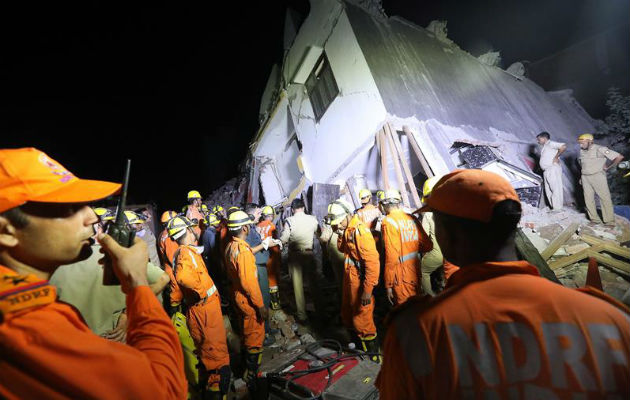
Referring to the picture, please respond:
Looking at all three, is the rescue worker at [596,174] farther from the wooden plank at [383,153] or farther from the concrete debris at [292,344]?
the concrete debris at [292,344]

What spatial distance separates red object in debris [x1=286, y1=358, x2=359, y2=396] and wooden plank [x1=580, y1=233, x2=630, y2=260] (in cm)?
616

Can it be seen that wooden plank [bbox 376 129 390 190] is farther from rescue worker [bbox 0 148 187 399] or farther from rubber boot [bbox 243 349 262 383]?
rescue worker [bbox 0 148 187 399]

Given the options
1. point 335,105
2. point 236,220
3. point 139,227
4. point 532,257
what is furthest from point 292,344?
point 335,105

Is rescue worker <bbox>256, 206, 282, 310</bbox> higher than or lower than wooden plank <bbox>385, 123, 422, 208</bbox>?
lower

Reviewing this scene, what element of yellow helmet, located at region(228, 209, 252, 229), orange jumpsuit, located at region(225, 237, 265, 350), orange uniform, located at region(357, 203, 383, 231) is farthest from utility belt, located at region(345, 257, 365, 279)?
yellow helmet, located at region(228, 209, 252, 229)

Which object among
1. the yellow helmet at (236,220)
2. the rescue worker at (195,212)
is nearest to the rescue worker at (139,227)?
the rescue worker at (195,212)

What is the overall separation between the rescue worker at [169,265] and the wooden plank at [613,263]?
805 centimetres

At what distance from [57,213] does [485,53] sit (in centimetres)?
2045

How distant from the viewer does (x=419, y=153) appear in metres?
7.32

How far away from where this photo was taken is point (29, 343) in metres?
0.79

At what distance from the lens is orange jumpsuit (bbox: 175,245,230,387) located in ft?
11.5

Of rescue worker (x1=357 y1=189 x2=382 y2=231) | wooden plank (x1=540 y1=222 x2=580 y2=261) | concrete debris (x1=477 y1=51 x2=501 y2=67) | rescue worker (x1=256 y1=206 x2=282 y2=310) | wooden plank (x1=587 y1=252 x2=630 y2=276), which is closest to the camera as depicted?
wooden plank (x1=587 y1=252 x2=630 y2=276)

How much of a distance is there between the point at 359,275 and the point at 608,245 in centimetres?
550

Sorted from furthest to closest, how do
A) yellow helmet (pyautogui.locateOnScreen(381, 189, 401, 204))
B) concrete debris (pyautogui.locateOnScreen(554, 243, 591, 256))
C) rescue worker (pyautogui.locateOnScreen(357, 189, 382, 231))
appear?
1. rescue worker (pyautogui.locateOnScreen(357, 189, 382, 231))
2. concrete debris (pyautogui.locateOnScreen(554, 243, 591, 256))
3. yellow helmet (pyautogui.locateOnScreen(381, 189, 401, 204))
